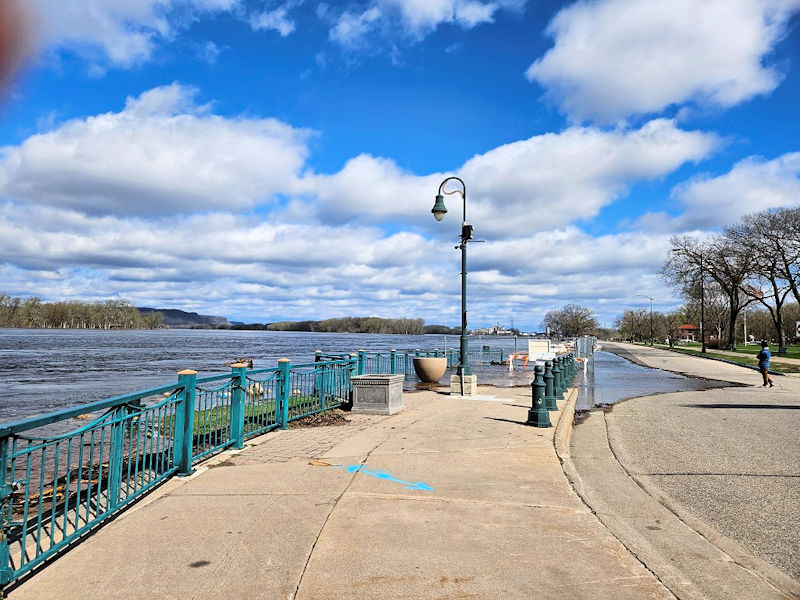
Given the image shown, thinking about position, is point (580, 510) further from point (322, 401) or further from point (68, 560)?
point (322, 401)

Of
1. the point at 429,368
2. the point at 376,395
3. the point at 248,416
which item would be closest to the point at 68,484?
the point at 248,416

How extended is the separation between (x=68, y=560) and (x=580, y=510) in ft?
14.7

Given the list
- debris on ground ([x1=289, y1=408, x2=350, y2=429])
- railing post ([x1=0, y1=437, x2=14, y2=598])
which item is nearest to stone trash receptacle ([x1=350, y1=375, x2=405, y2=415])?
debris on ground ([x1=289, y1=408, x2=350, y2=429])

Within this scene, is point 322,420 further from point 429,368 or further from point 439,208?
point 429,368

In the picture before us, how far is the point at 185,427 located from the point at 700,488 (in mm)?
6247

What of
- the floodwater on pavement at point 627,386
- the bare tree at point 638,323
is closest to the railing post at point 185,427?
the floodwater on pavement at point 627,386

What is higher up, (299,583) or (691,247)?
(691,247)

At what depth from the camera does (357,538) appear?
4.61m

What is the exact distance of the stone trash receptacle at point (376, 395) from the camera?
11891 mm

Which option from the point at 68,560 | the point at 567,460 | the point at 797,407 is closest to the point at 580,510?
the point at 567,460

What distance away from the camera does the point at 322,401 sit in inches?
463

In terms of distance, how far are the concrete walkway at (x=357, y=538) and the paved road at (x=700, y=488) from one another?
1.29ft

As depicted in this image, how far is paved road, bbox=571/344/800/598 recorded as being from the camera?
14.5ft

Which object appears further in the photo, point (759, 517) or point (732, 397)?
point (732, 397)
